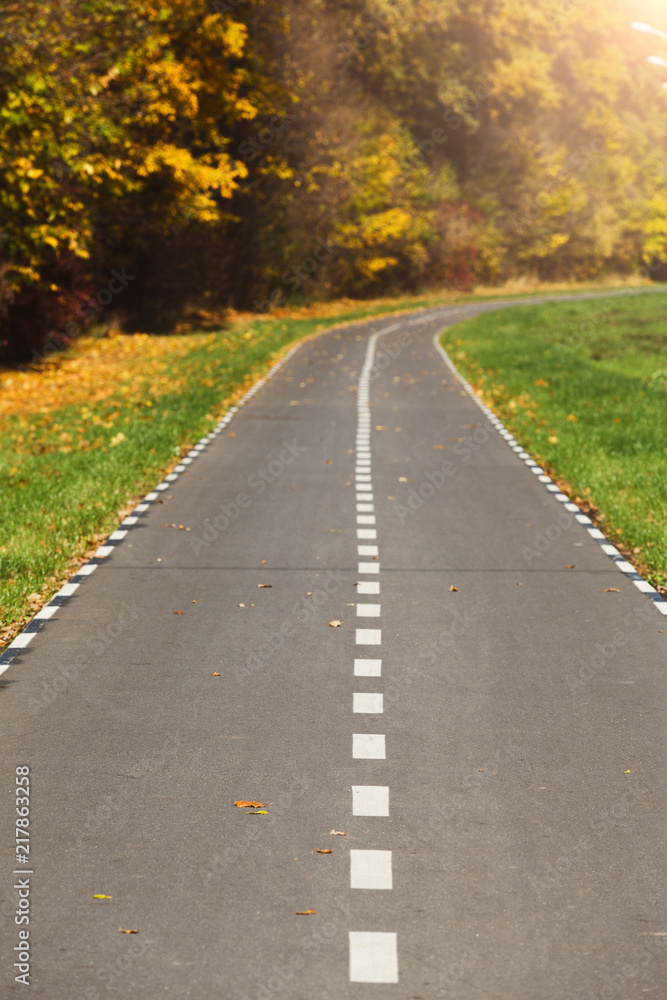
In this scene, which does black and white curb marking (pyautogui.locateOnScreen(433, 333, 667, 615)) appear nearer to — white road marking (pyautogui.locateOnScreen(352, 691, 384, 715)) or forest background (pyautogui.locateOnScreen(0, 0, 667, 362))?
white road marking (pyautogui.locateOnScreen(352, 691, 384, 715))

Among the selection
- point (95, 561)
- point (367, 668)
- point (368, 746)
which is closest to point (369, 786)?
point (368, 746)

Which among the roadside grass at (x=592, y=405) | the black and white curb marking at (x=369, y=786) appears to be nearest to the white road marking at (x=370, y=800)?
the black and white curb marking at (x=369, y=786)

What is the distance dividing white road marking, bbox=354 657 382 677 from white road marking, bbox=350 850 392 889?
8.21ft

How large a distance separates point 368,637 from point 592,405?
15.0 meters

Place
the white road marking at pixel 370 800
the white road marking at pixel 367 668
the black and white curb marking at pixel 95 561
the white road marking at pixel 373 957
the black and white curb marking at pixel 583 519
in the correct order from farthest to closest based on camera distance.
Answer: the black and white curb marking at pixel 583 519
the black and white curb marking at pixel 95 561
the white road marking at pixel 367 668
the white road marking at pixel 370 800
the white road marking at pixel 373 957

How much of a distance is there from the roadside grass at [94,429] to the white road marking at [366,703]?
9.66 ft

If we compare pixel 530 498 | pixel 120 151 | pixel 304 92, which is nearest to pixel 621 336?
pixel 304 92

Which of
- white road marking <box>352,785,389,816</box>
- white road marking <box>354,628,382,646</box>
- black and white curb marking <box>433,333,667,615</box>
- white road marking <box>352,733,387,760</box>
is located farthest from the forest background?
white road marking <box>352,785,389,816</box>

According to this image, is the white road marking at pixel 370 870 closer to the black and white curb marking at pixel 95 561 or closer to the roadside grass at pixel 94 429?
the black and white curb marking at pixel 95 561

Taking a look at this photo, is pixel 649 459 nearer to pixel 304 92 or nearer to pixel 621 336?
pixel 621 336

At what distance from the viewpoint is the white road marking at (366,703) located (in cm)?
695

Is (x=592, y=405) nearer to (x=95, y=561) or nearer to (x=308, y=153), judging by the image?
→ (x=95, y=561)

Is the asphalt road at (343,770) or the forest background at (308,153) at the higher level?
the forest background at (308,153)

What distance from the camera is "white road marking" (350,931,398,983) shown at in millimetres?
4215
